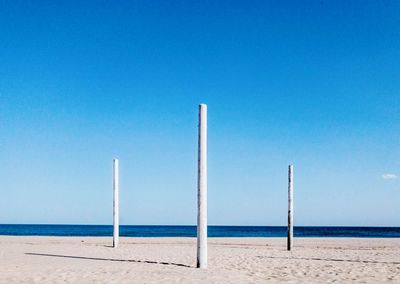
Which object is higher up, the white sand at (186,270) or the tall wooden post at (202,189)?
the tall wooden post at (202,189)

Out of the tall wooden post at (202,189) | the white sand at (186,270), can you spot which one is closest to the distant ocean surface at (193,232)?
the white sand at (186,270)

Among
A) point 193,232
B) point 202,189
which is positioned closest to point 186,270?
point 202,189

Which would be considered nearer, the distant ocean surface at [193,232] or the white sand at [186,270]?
the white sand at [186,270]

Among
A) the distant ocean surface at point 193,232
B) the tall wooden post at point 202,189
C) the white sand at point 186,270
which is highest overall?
the tall wooden post at point 202,189

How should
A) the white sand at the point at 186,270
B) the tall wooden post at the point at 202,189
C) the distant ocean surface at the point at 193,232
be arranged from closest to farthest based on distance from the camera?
the white sand at the point at 186,270, the tall wooden post at the point at 202,189, the distant ocean surface at the point at 193,232

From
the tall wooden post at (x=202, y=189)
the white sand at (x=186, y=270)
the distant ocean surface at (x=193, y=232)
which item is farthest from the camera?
the distant ocean surface at (x=193, y=232)

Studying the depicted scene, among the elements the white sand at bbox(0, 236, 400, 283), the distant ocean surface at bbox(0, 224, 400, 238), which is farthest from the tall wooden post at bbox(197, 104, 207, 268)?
the distant ocean surface at bbox(0, 224, 400, 238)

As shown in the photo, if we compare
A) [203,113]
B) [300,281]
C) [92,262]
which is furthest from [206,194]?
[92,262]

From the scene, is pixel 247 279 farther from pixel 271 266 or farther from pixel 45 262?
pixel 45 262

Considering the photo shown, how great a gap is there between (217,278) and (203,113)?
323 centimetres

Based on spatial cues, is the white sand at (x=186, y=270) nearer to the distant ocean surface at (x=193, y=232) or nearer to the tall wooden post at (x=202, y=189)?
the tall wooden post at (x=202, y=189)

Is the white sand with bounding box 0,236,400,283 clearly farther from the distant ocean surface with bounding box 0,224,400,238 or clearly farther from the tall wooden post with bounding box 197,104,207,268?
the distant ocean surface with bounding box 0,224,400,238

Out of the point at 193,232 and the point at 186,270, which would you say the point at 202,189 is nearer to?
the point at 186,270

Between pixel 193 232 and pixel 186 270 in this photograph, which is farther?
pixel 193 232
